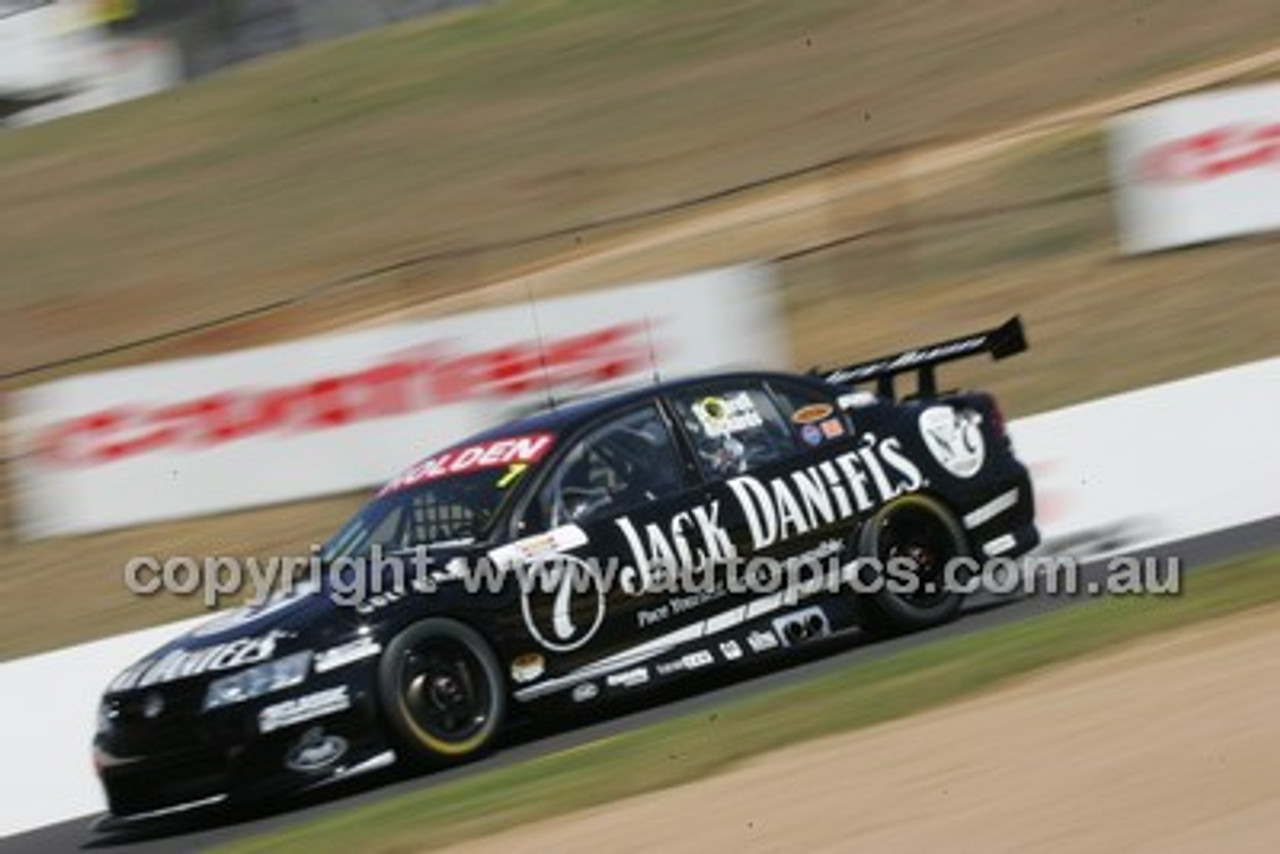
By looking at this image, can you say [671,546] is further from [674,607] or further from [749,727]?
[749,727]

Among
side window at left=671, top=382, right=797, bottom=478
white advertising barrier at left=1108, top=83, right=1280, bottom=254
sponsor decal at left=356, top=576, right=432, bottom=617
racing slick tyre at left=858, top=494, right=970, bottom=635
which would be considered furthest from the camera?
white advertising barrier at left=1108, top=83, right=1280, bottom=254

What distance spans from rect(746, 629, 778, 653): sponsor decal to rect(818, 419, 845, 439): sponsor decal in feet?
3.27

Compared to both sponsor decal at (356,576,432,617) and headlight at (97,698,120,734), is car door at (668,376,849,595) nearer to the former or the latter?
sponsor decal at (356,576,432,617)

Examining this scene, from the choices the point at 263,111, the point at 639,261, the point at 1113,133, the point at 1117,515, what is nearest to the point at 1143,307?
the point at 1113,133

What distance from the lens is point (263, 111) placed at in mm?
26938

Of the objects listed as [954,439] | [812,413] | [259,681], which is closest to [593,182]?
[954,439]

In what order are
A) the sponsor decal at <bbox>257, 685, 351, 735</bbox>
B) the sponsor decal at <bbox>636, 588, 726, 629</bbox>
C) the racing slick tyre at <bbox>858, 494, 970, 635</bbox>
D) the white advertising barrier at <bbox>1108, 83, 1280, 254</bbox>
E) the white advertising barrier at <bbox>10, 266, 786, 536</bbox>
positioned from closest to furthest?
the sponsor decal at <bbox>257, 685, 351, 735</bbox>
the sponsor decal at <bbox>636, 588, 726, 629</bbox>
the racing slick tyre at <bbox>858, 494, 970, 635</bbox>
the white advertising barrier at <bbox>10, 266, 786, 536</bbox>
the white advertising barrier at <bbox>1108, 83, 1280, 254</bbox>

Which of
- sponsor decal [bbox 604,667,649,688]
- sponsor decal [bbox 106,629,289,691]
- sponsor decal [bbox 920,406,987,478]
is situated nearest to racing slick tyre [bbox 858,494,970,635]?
sponsor decal [bbox 920,406,987,478]

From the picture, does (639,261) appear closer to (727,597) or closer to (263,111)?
(263,111)

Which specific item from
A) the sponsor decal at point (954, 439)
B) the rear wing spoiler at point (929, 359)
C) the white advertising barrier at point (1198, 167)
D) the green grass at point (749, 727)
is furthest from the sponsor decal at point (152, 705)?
the white advertising barrier at point (1198, 167)

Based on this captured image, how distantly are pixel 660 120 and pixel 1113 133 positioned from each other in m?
8.03

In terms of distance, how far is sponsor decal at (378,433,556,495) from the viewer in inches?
391

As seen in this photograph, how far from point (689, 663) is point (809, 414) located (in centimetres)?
140

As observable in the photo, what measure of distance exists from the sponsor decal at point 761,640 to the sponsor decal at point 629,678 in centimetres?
53
